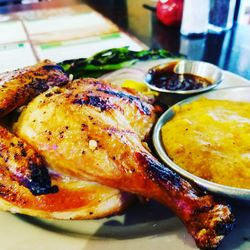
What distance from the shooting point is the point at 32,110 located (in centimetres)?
115

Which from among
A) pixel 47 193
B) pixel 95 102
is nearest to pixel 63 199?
pixel 47 193

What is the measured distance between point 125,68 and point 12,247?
4.11 feet

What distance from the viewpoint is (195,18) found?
8.21 ft

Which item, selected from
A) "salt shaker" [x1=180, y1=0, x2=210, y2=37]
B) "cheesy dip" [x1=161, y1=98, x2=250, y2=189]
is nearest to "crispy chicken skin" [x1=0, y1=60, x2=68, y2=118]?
"cheesy dip" [x1=161, y1=98, x2=250, y2=189]

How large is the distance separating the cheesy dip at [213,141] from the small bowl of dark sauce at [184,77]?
0.82 feet

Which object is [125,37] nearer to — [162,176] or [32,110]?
[32,110]

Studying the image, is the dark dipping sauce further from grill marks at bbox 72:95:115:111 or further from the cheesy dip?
grill marks at bbox 72:95:115:111

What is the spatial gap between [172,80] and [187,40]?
3.15ft

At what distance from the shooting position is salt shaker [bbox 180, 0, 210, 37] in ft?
7.81

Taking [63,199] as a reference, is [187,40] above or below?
below

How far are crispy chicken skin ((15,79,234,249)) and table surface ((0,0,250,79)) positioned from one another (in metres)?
1.23

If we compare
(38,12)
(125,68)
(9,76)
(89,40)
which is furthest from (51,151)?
(38,12)

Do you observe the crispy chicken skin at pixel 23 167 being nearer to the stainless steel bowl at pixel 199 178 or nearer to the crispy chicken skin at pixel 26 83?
the crispy chicken skin at pixel 26 83

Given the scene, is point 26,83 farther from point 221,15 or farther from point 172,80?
point 221,15
